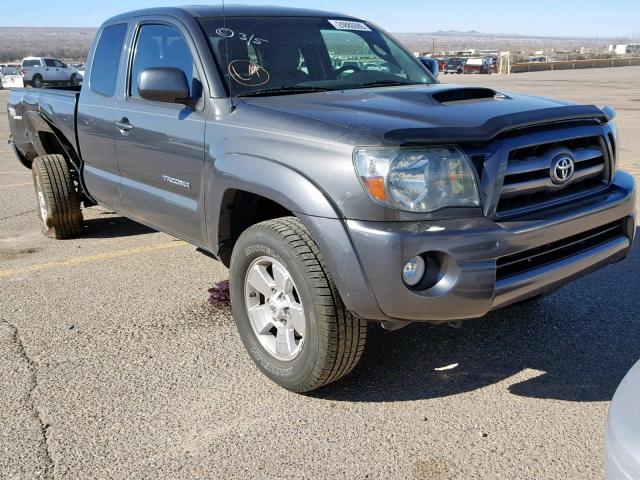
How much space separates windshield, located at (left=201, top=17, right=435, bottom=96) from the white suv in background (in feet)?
111

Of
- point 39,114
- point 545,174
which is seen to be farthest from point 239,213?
point 39,114

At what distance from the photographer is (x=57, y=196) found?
575 centimetres

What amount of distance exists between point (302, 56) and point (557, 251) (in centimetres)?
195

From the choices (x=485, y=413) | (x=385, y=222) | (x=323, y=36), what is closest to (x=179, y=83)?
(x=323, y=36)

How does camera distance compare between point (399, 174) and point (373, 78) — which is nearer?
point (399, 174)

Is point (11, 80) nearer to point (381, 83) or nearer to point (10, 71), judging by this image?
point (10, 71)

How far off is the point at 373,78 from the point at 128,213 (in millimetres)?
1988

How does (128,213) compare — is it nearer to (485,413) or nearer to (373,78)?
(373,78)

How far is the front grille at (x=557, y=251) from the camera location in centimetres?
283

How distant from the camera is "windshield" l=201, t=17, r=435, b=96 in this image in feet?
12.3

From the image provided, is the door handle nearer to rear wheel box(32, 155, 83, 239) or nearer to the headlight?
rear wheel box(32, 155, 83, 239)

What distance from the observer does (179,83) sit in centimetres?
351

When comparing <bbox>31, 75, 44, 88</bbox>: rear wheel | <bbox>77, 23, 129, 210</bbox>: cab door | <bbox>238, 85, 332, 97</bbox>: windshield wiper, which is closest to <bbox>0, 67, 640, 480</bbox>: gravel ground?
<bbox>77, 23, 129, 210</bbox>: cab door

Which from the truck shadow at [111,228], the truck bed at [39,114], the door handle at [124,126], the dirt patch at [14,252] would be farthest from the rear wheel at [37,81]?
the door handle at [124,126]
